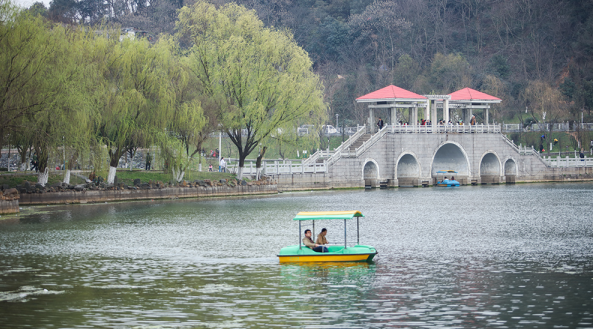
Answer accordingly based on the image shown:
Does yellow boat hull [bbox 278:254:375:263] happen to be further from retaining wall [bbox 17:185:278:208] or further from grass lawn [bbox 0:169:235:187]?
grass lawn [bbox 0:169:235:187]

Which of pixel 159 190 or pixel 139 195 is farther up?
pixel 159 190

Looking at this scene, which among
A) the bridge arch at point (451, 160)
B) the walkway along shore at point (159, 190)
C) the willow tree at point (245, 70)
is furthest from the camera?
the bridge arch at point (451, 160)

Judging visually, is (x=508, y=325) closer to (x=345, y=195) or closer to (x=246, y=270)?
(x=246, y=270)

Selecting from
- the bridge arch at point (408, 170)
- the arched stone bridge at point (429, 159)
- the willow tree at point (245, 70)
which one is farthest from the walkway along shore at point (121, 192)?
the bridge arch at point (408, 170)

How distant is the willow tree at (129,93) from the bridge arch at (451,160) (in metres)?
31.8

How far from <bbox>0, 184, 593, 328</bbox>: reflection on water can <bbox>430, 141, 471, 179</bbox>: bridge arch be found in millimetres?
29286

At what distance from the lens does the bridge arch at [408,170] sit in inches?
2739

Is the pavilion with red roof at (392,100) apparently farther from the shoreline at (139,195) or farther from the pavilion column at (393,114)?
the shoreline at (139,195)

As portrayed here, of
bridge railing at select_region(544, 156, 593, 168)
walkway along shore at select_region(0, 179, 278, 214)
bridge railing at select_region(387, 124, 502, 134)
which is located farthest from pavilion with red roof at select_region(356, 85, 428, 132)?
walkway along shore at select_region(0, 179, 278, 214)

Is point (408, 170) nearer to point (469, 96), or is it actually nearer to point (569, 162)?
point (469, 96)

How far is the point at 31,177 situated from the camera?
1882 inches

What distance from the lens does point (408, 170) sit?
70.6 meters

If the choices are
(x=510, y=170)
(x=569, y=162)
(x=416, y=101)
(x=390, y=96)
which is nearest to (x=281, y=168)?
(x=390, y=96)

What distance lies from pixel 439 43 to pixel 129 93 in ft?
224
